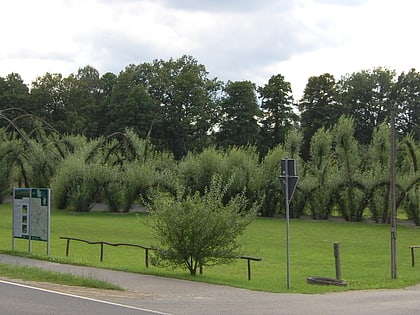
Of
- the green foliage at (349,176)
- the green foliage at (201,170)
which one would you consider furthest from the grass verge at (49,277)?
the green foliage at (201,170)

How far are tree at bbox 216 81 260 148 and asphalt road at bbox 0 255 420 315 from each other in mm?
85254

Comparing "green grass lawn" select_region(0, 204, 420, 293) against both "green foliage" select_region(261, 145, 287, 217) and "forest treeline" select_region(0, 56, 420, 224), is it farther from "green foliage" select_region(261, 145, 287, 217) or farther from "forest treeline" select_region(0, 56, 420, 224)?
"green foliage" select_region(261, 145, 287, 217)

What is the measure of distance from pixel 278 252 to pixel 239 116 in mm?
74720

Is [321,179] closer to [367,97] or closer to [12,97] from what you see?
[367,97]

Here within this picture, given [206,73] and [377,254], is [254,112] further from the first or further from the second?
[377,254]

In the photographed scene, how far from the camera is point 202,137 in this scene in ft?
361

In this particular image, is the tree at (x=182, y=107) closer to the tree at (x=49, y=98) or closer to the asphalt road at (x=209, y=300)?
the tree at (x=49, y=98)

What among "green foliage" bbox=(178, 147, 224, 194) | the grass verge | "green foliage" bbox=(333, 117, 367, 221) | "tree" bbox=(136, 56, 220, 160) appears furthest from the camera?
"tree" bbox=(136, 56, 220, 160)

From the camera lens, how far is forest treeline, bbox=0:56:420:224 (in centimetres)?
5853

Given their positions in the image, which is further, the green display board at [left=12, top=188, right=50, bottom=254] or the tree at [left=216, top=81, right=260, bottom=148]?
the tree at [left=216, top=81, right=260, bottom=148]

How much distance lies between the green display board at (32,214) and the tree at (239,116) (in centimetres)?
7886

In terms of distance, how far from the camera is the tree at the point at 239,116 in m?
104

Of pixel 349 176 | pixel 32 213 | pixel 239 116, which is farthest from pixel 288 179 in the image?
pixel 239 116

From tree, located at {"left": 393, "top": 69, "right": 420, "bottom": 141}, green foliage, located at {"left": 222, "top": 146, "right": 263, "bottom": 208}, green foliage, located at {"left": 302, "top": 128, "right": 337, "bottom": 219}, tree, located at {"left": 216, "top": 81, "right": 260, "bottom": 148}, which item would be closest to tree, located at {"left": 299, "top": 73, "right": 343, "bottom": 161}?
tree, located at {"left": 216, "top": 81, "right": 260, "bottom": 148}
